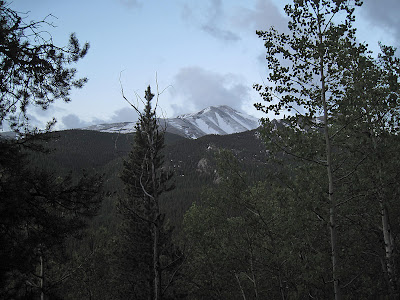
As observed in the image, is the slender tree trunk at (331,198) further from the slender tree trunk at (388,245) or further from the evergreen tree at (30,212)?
the evergreen tree at (30,212)

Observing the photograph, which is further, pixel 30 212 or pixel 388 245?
pixel 388 245

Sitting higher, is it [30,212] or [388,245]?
[30,212]

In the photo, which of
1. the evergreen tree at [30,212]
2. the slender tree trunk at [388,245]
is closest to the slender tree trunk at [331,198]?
the slender tree trunk at [388,245]

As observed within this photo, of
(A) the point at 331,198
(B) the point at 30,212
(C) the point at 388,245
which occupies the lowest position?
(C) the point at 388,245

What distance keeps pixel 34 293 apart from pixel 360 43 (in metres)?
9.50

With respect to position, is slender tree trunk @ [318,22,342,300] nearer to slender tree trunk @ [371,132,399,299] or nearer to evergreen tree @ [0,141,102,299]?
slender tree trunk @ [371,132,399,299]

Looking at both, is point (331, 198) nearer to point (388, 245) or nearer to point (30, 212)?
point (388, 245)

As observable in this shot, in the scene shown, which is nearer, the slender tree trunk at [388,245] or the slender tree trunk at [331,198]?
the slender tree trunk at [331,198]

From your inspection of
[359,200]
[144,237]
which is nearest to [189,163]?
[144,237]

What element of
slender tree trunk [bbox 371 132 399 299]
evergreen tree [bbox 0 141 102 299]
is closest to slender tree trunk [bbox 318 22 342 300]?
slender tree trunk [bbox 371 132 399 299]

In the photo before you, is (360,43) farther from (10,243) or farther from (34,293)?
(34,293)

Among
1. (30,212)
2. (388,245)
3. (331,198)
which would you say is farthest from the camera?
(388,245)

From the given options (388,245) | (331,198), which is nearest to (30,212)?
(331,198)

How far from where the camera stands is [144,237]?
72.0 ft
